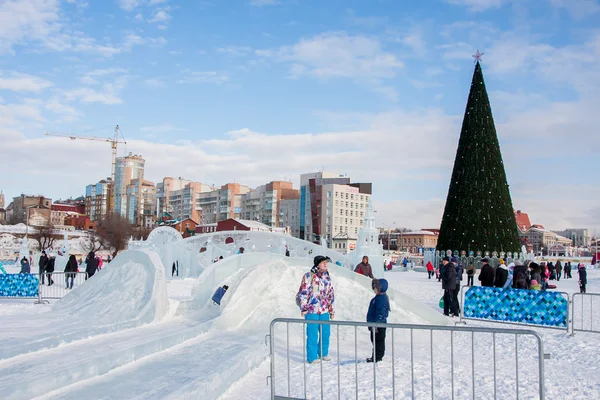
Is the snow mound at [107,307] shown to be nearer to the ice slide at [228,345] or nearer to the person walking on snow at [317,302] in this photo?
the ice slide at [228,345]

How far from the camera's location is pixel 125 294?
1144cm

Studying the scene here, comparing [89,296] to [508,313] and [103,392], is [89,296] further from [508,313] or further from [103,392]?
[508,313]

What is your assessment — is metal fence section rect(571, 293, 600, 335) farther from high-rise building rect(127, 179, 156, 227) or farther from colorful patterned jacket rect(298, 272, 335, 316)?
high-rise building rect(127, 179, 156, 227)

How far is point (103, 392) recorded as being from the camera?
602cm

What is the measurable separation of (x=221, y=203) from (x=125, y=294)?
484 ft

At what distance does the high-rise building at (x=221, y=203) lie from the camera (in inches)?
6137

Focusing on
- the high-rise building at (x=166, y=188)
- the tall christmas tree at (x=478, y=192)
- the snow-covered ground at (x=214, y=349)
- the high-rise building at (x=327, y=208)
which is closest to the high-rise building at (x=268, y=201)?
the high-rise building at (x=327, y=208)

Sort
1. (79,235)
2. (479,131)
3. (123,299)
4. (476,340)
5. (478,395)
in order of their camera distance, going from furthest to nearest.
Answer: (79,235), (479,131), (123,299), (476,340), (478,395)

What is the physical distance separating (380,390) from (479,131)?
125ft

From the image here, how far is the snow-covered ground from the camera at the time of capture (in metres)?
6.50

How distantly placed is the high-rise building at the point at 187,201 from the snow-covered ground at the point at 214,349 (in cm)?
15260

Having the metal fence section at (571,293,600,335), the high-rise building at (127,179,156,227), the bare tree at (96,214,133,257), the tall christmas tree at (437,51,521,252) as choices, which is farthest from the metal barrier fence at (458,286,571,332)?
the high-rise building at (127,179,156,227)

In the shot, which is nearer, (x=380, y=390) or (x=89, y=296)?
(x=380, y=390)

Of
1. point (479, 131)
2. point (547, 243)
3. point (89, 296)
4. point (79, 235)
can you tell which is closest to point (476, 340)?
point (89, 296)
